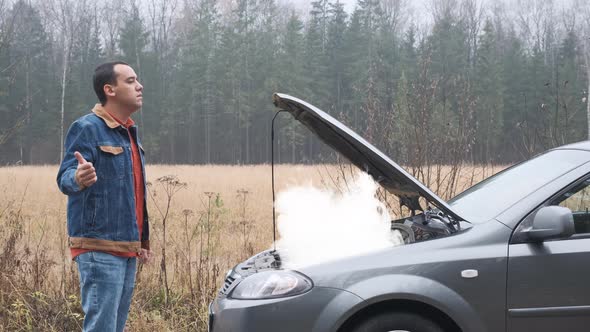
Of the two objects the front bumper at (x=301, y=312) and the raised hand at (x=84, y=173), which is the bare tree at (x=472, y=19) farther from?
the raised hand at (x=84, y=173)

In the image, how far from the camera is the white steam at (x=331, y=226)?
3.38 meters

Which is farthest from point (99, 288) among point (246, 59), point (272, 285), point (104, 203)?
point (246, 59)

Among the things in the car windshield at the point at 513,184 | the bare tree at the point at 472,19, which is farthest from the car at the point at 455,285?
the bare tree at the point at 472,19

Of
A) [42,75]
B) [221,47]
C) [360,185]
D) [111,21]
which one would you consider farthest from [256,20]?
[360,185]

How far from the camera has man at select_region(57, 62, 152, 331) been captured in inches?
126

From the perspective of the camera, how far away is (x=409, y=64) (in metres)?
49.8

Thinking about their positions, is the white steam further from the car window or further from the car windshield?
the car window

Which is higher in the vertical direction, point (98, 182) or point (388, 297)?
point (98, 182)

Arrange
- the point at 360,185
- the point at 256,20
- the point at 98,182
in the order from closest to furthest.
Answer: the point at 98,182, the point at 360,185, the point at 256,20


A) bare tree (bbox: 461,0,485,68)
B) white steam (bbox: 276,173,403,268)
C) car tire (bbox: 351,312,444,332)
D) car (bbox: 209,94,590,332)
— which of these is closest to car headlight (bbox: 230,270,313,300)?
car (bbox: 209,94,590,332)

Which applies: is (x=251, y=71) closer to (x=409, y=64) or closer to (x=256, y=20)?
(x=256, y=20)

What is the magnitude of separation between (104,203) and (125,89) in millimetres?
671

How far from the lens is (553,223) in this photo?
115 inches

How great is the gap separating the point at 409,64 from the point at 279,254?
4793cm
